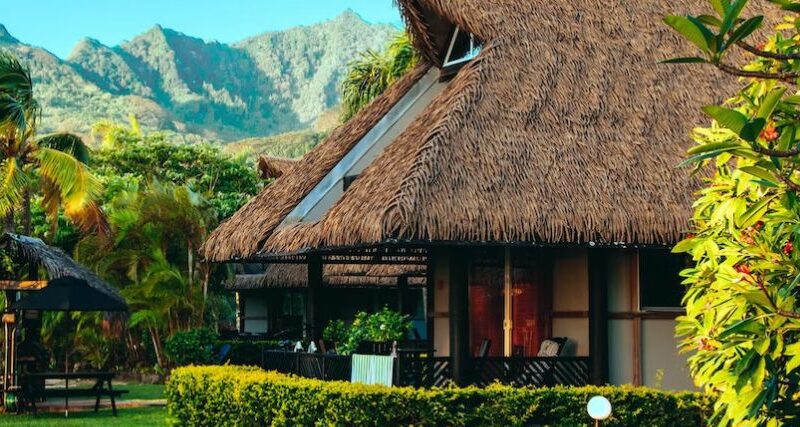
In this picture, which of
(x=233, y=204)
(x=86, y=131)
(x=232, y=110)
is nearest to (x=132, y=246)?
(x=233, y=204)

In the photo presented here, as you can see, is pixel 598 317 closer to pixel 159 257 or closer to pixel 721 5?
pixel 721 5

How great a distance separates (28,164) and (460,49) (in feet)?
31.2

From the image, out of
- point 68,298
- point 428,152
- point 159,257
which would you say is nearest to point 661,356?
point 428,152

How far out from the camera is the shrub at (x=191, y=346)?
25625mm

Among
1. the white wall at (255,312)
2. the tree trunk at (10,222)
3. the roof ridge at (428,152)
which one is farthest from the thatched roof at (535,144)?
the white wall at (255,312)

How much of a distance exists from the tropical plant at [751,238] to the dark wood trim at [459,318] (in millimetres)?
6619

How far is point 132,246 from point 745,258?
2457 centimetres

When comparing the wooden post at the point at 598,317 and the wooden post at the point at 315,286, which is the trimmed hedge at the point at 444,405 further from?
the wooden post at the point at 315,286

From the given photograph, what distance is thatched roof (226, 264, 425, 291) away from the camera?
22.4 meters

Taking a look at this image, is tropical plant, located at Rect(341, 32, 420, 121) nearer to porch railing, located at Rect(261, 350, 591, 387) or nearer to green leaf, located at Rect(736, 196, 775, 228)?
porch railing, located at Rect(261, 350, 591, 387)

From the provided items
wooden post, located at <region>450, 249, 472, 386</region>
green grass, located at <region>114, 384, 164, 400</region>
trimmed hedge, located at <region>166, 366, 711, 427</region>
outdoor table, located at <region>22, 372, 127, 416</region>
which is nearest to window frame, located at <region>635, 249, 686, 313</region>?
trimmed hedge, located at <region>166, 366, 711, 427</region>

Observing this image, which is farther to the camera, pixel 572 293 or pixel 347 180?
pixel 347 180

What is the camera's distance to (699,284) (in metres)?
6.41

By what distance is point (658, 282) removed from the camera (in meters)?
14.6
